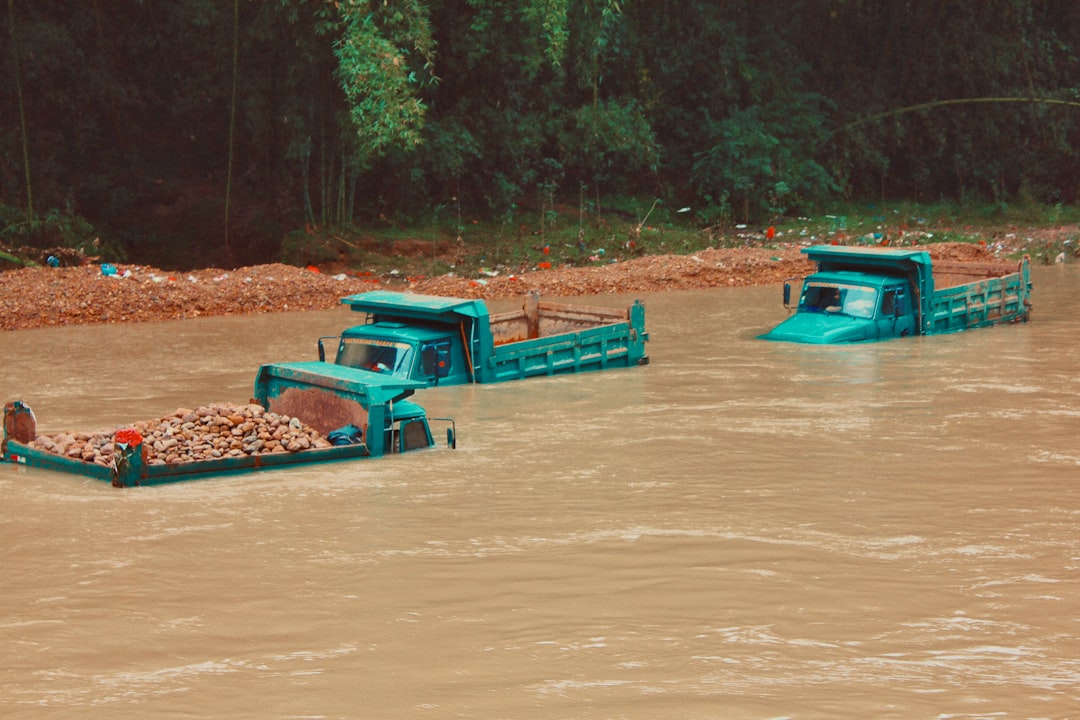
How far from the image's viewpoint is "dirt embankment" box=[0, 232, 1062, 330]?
2519 centimetres

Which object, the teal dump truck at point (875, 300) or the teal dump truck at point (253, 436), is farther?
the teal dump truck at point (875, 300)

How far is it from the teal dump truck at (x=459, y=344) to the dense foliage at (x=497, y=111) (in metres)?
11.7

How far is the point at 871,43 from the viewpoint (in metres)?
46.8

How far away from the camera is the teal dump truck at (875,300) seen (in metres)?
21.5

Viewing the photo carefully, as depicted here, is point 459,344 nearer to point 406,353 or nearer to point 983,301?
point 406,353

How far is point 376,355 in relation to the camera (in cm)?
1703

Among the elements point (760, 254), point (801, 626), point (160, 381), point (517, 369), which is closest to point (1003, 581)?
point (801, 626)

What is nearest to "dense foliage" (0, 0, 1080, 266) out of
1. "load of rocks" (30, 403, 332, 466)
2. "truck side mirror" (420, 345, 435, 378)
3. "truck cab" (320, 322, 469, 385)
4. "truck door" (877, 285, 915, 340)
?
"truck door" (877, 285, 915, 340)

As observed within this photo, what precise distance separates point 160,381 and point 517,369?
4827mm

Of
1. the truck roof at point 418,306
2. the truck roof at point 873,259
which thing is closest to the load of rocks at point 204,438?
the truck roof at point 418,306

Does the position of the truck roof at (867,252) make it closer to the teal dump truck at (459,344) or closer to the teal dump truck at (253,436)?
the teal dump truck at (459,344)

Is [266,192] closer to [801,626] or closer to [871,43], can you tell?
[871,43]

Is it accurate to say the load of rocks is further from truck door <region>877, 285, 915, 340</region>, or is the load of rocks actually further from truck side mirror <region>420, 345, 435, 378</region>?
truck door <region>877, 285, 915, 340</region>

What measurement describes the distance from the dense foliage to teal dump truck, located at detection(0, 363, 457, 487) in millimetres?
16451
